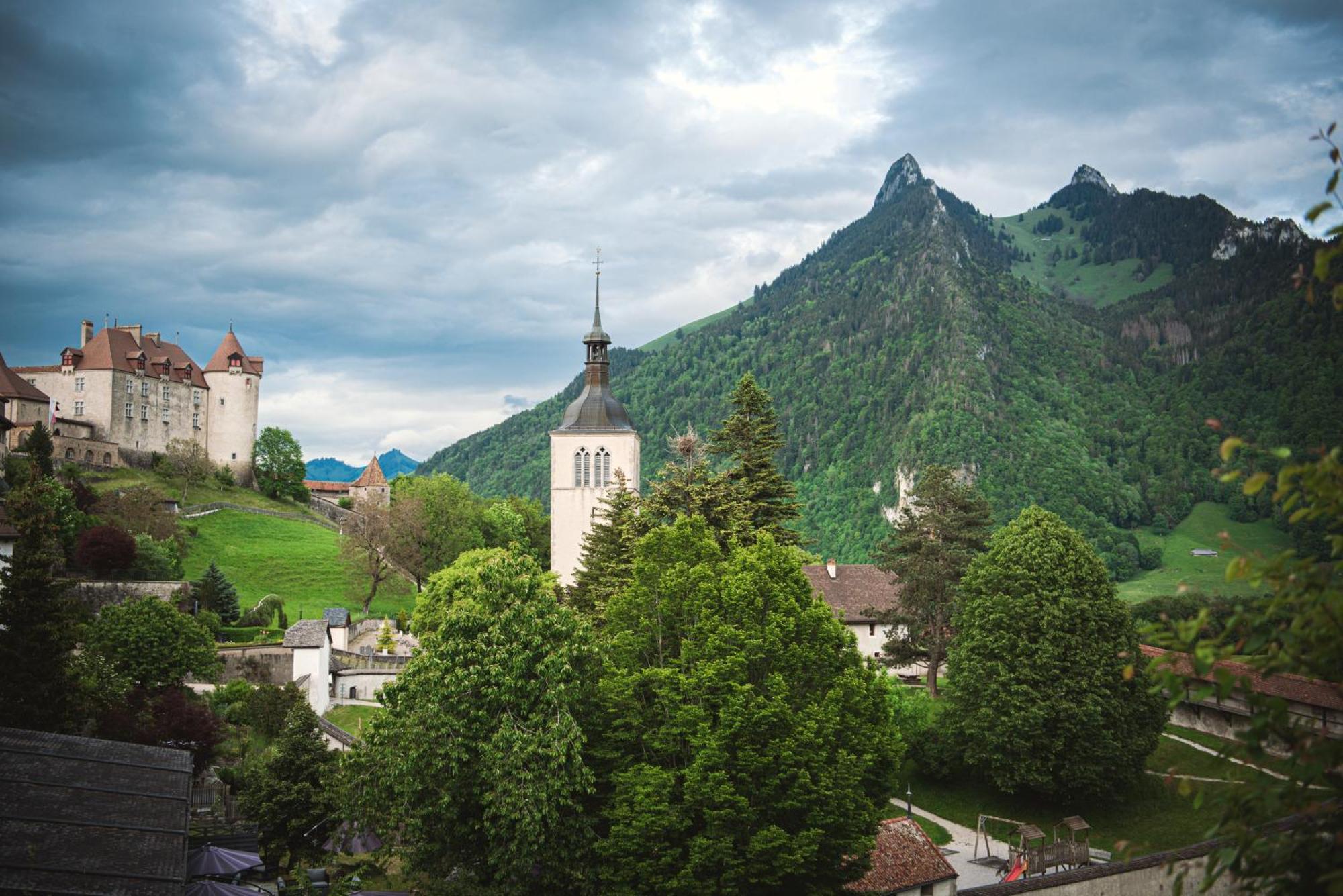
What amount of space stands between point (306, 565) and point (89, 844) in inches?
2291

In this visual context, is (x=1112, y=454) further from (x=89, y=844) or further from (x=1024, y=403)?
(x=89, y=844)

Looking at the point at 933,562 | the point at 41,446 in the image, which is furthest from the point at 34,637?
the point at 41,446

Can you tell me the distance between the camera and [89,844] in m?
18.9

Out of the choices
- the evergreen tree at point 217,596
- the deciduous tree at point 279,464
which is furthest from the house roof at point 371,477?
the evergreen tree at point 217,596

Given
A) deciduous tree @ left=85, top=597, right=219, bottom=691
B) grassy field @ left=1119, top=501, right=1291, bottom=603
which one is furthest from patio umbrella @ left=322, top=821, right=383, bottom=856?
grassy field @ left=1119, top=501, right=1291, bottom=603

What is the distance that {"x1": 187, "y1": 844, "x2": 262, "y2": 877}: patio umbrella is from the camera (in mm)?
24359

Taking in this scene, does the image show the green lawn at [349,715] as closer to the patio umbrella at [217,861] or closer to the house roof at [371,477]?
the patio umbrella at [217,861]

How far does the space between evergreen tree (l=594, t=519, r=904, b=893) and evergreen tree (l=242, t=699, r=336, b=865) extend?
992 centimetres

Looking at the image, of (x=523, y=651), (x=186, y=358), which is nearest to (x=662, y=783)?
(x=523, y=651)

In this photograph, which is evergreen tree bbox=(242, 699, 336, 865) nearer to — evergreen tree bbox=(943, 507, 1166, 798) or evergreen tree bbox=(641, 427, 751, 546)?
evergreen tree bbox=(641, 427, 751, 546)

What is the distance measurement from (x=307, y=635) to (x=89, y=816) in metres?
25.7

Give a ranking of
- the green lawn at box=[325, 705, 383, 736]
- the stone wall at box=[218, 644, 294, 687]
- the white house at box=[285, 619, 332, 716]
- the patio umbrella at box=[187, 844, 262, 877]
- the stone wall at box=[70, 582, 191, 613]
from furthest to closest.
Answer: the stone wall at box=[70, 582, 191, 613] → the stone wall at box=[218, 644, 294, 687] → the white house at box=[285, 619, 332, 716] → the green lawn at box=[325, 705, 383, 736] → the patio umbrella at box=[187, 844, 262, 877]

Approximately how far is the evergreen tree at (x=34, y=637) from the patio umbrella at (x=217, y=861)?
6.19m

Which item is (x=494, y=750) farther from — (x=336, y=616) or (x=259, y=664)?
(x=336, y=616)
